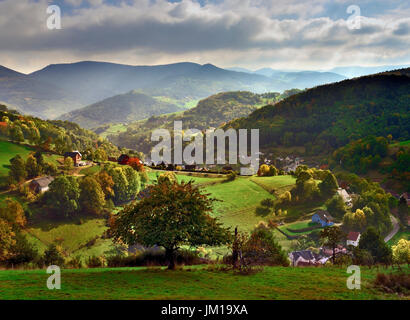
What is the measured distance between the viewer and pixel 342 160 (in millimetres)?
129250

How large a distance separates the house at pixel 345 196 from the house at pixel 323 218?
9.24m

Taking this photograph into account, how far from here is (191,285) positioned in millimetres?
15594

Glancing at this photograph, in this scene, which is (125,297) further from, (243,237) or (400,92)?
(400,92)

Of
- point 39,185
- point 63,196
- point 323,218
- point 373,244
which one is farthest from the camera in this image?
point 323,218

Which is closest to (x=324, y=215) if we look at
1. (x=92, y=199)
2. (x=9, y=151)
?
(x=92, y=199)

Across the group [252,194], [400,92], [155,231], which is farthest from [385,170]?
[155,231]

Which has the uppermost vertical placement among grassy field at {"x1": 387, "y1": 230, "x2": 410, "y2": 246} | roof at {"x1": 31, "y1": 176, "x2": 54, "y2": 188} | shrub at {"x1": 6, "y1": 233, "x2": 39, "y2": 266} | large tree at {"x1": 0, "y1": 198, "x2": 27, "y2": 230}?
roof at {"x1": 31, "y1": 176, "x2": 54, "y2": 188}

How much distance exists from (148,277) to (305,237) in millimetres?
45321

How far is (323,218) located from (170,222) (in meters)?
50.4

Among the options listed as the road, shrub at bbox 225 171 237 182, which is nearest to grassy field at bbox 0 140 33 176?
shrub at bbox 225 171 237 182

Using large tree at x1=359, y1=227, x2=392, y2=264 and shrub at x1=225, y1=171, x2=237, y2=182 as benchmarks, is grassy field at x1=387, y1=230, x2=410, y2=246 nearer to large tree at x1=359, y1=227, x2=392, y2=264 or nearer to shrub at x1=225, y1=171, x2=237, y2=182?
large tree at x1=359, y1=227, x2=392, y2=264

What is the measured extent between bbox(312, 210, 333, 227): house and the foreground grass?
146ft

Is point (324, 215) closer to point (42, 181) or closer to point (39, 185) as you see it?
point (39, 185)

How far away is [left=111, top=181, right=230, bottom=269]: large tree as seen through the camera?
19.0 meters
